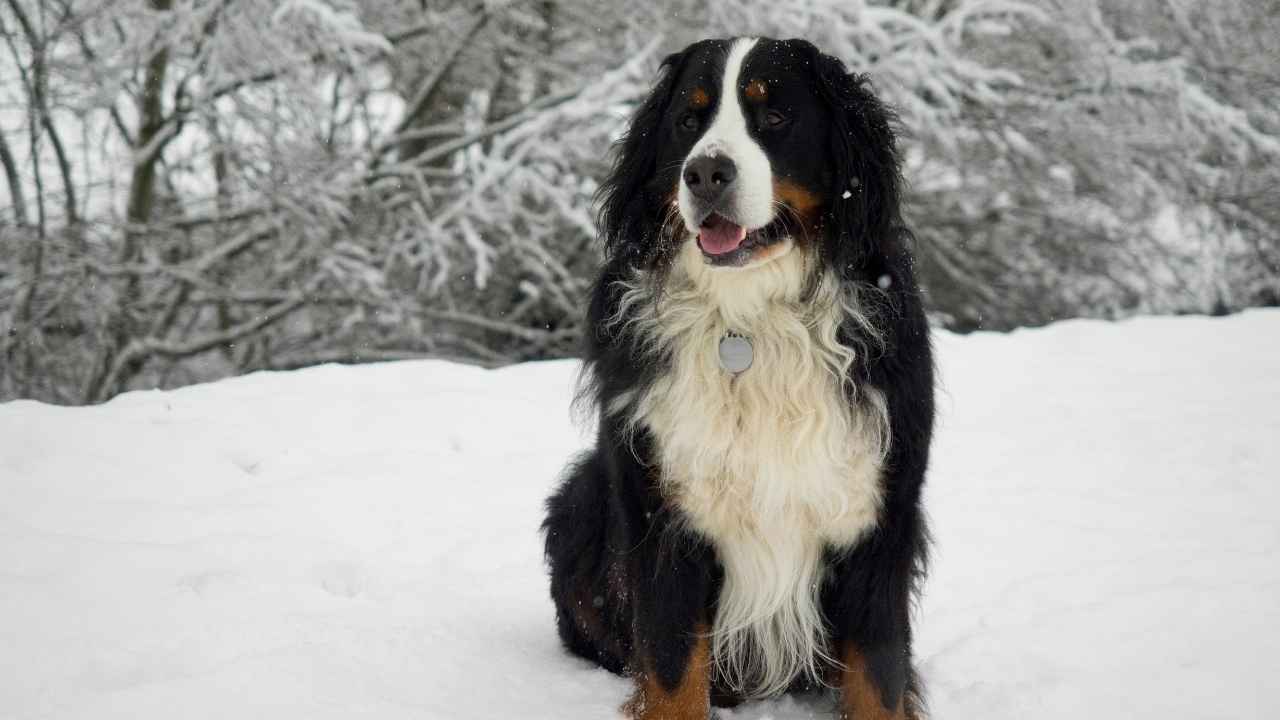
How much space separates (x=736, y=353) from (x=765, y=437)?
210 millimetres

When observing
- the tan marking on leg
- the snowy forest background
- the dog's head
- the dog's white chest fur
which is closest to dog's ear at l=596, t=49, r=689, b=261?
the dog's head

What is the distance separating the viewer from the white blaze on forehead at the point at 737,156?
89.0 inches

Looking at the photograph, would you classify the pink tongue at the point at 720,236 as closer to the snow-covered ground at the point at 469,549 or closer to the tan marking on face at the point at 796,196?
the tan marking on face at the point at 796,196

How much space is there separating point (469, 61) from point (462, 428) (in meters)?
4.99

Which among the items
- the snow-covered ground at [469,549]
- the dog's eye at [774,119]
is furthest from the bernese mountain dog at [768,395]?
the snow-covered ground at [469,549]

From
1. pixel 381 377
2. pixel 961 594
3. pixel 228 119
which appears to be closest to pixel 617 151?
pixel 961 594

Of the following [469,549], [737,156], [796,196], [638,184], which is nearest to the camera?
[737,156]

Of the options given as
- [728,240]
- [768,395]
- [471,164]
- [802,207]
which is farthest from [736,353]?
[471,164]

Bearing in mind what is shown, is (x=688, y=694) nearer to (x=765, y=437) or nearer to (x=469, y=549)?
(x=765, y=437)

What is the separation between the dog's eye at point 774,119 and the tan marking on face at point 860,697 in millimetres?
Result: 1192

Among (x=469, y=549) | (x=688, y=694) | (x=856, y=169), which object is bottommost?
(x=469, y=549)

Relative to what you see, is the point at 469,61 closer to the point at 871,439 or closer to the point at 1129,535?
the point at 1129,535

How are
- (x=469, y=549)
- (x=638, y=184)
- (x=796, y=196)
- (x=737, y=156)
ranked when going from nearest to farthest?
(x=737, y=156), (x=796, y=196), (x=638, y=184), (x=469, y=549)

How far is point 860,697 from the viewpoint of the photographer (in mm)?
2334
